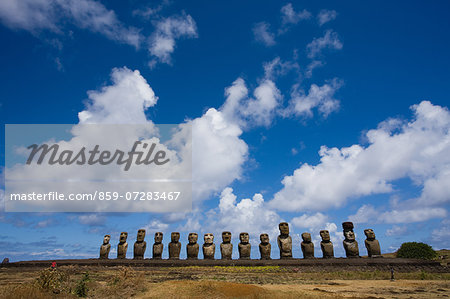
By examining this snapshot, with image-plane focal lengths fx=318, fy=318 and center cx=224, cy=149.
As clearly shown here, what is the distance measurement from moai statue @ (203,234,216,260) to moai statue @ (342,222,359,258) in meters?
12.3

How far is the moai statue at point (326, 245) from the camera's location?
28.6 m

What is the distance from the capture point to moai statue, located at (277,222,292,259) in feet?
95.1

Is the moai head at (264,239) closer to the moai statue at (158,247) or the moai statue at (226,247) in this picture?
the moai statue at (226,247)

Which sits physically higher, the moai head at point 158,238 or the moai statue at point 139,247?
the moai head at point 158,238

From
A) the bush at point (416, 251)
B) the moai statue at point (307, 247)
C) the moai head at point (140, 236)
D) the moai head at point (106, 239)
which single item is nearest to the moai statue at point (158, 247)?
the moai head at point (140, 236)

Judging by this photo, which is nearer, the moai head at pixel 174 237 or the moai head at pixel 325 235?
the moai head at pixel 325 235

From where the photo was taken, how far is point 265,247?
96.2 ft

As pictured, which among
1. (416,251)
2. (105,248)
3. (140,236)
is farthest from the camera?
(416,251)

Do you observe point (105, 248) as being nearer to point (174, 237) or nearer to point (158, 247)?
point (158, 247)

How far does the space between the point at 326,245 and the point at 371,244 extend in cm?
397

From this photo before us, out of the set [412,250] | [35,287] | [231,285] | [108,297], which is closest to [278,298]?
[231,285]

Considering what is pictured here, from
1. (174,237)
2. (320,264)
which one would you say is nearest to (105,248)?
(174,237)

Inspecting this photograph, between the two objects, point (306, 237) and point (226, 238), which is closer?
point (306, 237)

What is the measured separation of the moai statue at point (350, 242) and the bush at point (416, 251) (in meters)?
9.99
